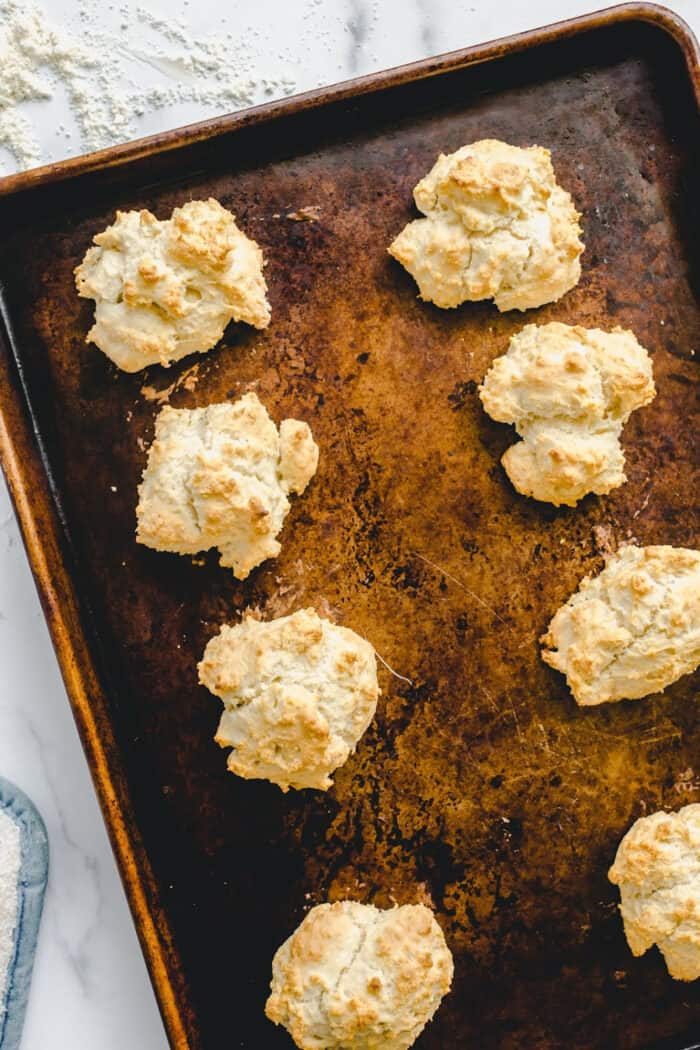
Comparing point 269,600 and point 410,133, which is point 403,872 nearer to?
point 269,600

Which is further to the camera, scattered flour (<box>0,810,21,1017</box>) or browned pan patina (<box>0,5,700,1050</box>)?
scattered flour (<box>0,810,21,1017</box>)

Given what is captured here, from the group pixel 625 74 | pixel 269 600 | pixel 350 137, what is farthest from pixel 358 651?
pixel 625 74

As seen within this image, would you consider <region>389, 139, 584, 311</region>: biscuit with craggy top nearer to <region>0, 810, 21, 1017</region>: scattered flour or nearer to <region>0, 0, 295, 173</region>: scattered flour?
<region>0, 0, 295, 173</region>: scattered flour

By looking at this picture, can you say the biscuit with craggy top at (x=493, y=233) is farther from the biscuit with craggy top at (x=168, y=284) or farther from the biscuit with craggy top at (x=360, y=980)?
the biscuit with craggy top at (x=360, y=980)

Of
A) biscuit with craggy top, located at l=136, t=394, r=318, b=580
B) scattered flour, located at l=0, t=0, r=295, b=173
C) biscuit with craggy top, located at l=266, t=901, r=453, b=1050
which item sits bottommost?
biscuit with craggy top, located at l=266, t=901, r=453, b=1050

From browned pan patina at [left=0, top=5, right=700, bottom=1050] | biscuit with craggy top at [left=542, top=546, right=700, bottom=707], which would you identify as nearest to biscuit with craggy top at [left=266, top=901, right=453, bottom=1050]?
browned pan patina at [left=0, top=5, right=700, bottom=1050]

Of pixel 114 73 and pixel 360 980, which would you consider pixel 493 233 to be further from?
pixel 360 980
